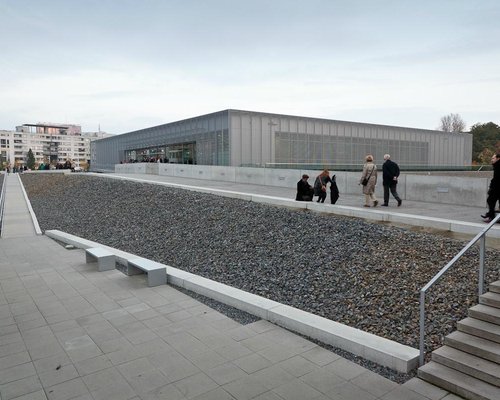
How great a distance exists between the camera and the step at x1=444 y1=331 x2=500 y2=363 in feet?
14.0

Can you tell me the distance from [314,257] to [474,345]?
3788 mm

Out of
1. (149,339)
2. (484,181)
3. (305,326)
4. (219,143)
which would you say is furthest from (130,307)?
(219,143)

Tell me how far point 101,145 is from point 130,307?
221 feet

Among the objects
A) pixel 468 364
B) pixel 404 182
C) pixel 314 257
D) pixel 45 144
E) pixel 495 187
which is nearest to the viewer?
pixel 468 364

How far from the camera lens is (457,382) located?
4086 mm

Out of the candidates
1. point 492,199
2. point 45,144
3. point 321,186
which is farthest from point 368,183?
point 45,144

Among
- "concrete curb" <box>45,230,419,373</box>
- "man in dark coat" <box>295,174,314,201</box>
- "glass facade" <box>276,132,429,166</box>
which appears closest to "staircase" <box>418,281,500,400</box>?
"concrete curb" <box>45,230,419,373</box>

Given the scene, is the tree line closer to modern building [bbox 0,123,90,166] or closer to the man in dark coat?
the man in dark coat

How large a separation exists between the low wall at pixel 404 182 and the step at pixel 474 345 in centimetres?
989

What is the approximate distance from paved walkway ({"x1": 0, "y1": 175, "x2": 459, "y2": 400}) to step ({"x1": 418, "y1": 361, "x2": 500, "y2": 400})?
0.10 metres

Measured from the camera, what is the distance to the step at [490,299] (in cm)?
500

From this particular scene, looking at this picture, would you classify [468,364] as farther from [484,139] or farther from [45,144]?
[45,144]

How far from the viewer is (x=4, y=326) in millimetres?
5852

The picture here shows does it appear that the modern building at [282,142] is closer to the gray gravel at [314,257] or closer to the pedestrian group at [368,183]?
the pedestrian group at [368,183]
